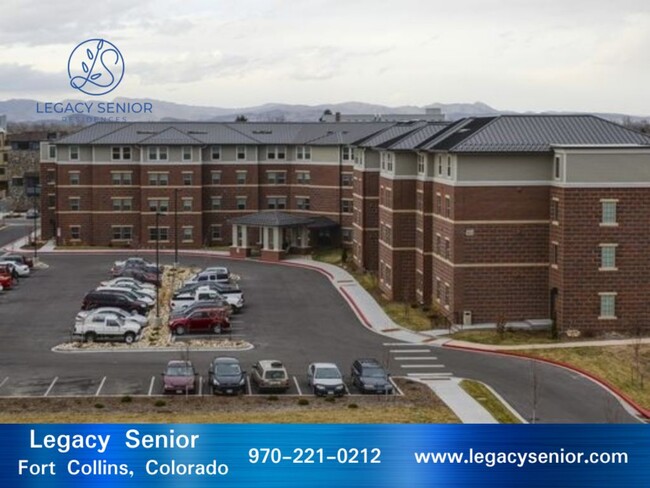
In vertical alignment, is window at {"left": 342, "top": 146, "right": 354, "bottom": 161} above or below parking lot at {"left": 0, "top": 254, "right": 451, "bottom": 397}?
above

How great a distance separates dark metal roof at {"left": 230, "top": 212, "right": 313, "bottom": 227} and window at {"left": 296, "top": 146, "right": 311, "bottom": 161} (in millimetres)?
6962

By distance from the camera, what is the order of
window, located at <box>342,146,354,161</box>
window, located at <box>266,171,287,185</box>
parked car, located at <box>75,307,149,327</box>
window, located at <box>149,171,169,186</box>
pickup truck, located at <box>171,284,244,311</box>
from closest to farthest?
parked car, located at <box>75,307,149,327</box> < pickup truck, located at <box>171,284,244,311</box> < window, located at <box>342,146,354,161</box> < window, located at <box>149,171,169,186</box> < window, located at <box>266,171,287,185</box>

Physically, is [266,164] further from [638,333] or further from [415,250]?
[638,333]

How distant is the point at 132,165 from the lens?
291ft

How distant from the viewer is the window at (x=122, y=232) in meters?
88.9

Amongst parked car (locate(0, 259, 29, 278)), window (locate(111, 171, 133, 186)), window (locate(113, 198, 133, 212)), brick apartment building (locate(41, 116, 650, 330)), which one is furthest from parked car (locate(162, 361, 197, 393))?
window (locate(111, 171, 133, 186))

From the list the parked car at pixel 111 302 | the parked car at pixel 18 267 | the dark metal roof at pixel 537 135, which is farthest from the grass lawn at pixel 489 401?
the parked car at pixel 18 267

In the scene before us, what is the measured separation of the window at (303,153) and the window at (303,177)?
113 centimetres

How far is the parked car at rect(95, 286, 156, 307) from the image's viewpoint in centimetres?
5822

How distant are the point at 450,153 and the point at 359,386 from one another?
626 inches

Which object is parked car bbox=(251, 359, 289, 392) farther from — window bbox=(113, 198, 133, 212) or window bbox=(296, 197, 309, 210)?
window bbox=(113, 198, 133, 212)

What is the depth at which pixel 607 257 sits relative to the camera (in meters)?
50.4

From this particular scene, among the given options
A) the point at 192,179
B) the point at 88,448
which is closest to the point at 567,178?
the point at 88,448

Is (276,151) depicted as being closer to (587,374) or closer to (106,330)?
(106,330)
